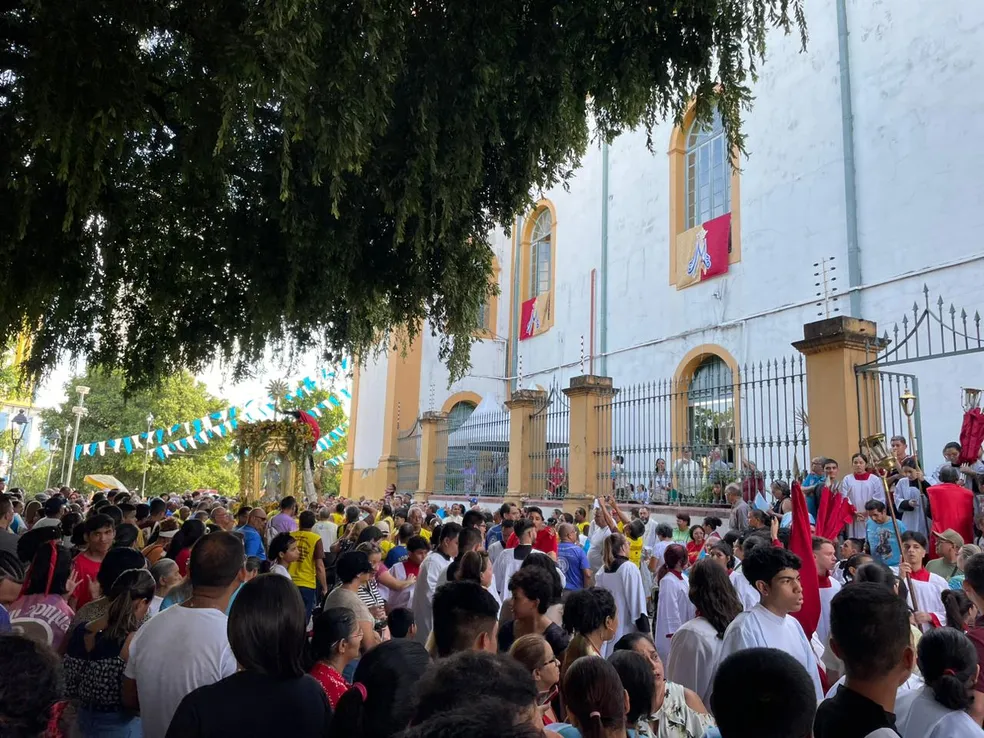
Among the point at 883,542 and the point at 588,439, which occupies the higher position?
the point at 588,439

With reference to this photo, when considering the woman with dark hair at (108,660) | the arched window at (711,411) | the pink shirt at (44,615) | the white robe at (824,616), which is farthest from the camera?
the arched window at (711,411)

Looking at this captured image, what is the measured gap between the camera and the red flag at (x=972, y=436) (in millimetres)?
9258

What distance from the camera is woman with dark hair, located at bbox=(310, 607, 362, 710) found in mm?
3191

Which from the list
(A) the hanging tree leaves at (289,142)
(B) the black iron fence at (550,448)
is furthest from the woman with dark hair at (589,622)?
(B) the black iron fence at (550,448)

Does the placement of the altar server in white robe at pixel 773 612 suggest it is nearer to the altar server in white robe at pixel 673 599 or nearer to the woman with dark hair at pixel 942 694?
the woman with dark hair at pixel 942 694

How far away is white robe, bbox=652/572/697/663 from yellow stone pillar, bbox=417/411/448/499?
16326 mm

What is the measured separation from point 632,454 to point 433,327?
32.5ft

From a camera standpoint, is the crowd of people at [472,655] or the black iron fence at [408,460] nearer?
the crowd of people at [472,655]

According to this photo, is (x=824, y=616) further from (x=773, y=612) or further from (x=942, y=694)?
(x=942, y=694)

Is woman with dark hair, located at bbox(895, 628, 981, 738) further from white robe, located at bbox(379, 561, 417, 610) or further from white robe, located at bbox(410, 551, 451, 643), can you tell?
white robe, located at bbox(379, 561, 417, 610)

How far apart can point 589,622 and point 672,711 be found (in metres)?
0.71

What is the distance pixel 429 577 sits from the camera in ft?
20.2

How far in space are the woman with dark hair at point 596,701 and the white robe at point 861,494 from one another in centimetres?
765

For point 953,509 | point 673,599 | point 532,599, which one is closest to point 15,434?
point 673,599
